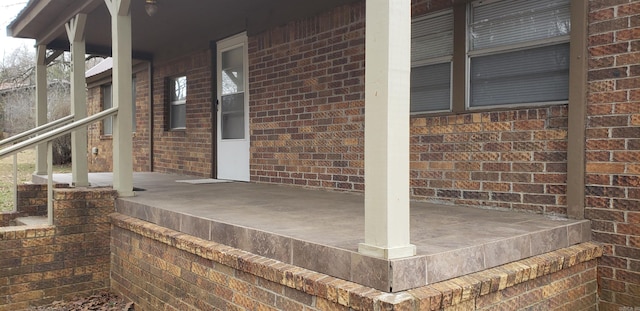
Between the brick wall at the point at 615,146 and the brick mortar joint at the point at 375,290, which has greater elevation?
the brick wall at the point at 615,146

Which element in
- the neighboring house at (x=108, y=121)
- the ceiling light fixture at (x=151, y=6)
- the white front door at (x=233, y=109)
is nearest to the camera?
the ceiling light fixture at (x=151, y=6)

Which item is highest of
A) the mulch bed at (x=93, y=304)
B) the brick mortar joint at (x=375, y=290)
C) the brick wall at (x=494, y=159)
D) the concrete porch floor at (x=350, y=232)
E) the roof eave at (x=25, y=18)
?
the roof eave at (x=25, y=18)

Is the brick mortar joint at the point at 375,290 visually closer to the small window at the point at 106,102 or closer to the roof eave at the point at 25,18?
the roof eave at the point at 25,18

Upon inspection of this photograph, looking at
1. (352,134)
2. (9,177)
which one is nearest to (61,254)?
(352,134)

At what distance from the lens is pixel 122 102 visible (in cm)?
506

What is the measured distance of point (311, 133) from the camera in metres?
5.77

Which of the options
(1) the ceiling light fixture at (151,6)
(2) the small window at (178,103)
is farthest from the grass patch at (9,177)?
(1) the ceiling light fixture at (151,6)

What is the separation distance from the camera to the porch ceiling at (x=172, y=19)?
6090 mm

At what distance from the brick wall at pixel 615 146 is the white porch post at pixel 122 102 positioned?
4130 millimetres

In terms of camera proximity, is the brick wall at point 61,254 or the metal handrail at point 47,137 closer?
the metal handrail at point 47,137

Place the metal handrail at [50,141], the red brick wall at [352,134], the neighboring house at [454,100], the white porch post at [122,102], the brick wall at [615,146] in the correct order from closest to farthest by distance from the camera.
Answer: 1. the brick wall at [615,146]
2. the neighboring house at [454,100]
3. the red brick wall at [352,134]
4. the metal handrail at [50,141]
5. the white porch post at [122,102]

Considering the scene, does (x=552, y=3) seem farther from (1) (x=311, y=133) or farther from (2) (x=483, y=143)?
(1) (x=311, y=133)

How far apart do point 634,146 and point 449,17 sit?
6.22 ft

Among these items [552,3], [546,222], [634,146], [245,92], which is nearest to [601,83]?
[634,146]
